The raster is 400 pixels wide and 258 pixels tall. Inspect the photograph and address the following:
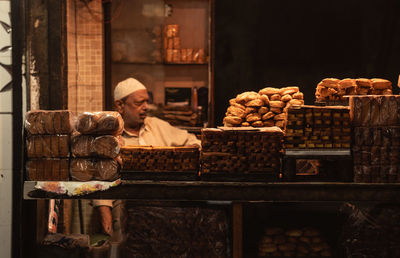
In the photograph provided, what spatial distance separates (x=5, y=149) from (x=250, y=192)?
196 centimetres

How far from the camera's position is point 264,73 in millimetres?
4289

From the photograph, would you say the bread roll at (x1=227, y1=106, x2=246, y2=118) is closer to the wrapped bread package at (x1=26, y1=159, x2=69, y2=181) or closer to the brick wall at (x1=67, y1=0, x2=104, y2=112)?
the wrapped bread package at (x1=26, y1=159, x2=69, y2=181)

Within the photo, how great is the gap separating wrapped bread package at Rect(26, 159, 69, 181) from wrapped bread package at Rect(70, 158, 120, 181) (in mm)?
52

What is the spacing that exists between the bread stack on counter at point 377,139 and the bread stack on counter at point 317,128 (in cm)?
9

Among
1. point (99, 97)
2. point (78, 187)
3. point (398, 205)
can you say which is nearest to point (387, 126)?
point (398, 205)

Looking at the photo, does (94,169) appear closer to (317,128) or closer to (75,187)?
(75,187)

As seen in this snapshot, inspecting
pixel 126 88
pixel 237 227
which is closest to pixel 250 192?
pixel 237 227

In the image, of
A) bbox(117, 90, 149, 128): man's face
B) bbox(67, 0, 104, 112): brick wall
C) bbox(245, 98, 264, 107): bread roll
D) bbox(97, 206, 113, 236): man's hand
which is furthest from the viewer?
bbox(67, 0, 104, 112): brick wall

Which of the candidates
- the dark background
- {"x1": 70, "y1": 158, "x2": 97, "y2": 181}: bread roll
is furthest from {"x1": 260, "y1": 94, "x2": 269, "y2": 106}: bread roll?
{"x1": 70, "y1": 158, "x2": 97, "y2": 181}: bread roll

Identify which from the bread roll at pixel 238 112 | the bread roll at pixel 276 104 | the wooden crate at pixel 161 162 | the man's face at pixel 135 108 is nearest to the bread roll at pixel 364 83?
the bread roll at pixel 276 104

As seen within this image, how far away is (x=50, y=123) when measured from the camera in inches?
117

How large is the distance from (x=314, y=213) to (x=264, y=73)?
1443mm

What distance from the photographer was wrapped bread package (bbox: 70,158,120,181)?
296cm

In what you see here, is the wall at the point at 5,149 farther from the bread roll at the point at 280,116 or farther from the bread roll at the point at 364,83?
the bread roll at the point at 364,83
